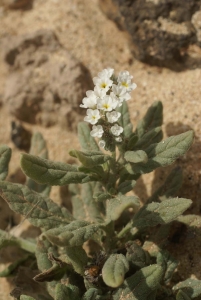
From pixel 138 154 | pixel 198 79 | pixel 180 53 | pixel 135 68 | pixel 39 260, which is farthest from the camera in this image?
pixel 135 68

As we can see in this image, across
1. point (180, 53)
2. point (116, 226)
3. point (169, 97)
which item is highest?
point (180, 53)

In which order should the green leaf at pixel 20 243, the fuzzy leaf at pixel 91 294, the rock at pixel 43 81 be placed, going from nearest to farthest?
the fuzzy leaf at pixel 91 294
the green leaf at pixel 20 243
the rock at pixel 43 81

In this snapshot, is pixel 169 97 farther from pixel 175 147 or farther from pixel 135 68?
pixel 175 147

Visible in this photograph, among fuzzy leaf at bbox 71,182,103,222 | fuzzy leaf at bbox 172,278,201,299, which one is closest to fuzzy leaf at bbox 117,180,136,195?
fuzzy leaf at bbox 71,182,103,222

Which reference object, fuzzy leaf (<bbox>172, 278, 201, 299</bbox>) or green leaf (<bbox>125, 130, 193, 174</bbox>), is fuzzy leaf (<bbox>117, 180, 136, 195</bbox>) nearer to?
green leaf (<bbox>125, 130, 193, 174</bbox>)

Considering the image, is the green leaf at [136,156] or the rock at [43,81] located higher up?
the green leaf at [136,156]

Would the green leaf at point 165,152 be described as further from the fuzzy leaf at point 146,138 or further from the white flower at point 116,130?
the white flower at point 116,130

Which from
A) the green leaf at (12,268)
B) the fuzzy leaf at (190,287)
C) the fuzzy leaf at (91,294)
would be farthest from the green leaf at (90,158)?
the green leaf at (12,268)

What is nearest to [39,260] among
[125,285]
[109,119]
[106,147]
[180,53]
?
[125,285]
